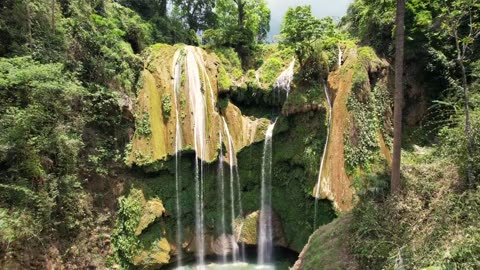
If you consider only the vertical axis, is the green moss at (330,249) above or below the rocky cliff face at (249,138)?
below

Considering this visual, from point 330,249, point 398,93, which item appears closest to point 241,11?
point 398,93

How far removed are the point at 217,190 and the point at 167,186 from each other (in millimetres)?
2273

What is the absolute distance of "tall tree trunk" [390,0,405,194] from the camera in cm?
773

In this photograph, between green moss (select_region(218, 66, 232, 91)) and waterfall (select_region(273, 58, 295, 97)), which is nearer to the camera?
waterfall (select_region(273, 58, 295, 97))

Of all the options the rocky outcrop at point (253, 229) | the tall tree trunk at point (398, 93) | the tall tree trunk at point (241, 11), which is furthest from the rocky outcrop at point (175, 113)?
the tall tree trunk at point (398, 93)

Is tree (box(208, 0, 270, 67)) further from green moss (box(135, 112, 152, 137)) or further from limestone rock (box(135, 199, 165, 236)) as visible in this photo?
limestone rock (box(135, 199, 165, 236))

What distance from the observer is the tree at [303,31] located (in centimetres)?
1569

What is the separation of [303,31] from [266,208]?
8.45m

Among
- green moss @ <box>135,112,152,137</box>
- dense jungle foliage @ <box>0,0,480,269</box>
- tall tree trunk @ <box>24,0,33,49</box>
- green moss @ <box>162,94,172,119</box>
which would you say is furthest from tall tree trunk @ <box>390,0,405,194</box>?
tall tree trunk @ <box>24,0,33,49</box>

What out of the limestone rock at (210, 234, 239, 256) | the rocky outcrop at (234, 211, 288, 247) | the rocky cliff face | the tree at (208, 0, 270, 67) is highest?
the tree at (208, 0, 270, 67)

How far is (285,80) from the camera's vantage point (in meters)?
16.2

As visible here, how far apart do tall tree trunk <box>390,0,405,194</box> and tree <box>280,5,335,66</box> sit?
798cm

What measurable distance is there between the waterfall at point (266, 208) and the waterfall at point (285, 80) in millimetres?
1691

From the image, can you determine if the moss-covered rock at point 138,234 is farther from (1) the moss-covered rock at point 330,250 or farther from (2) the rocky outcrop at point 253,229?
(1) the moss-covered rock at point 330,250
